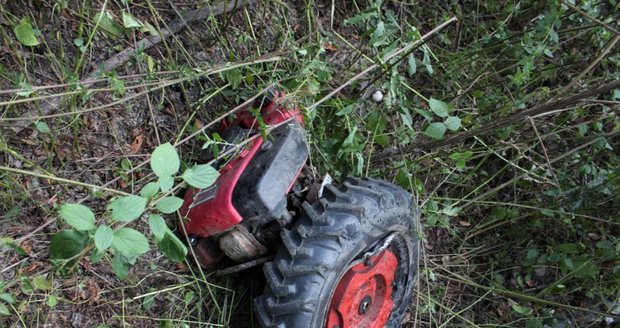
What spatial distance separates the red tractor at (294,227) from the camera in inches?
94.3

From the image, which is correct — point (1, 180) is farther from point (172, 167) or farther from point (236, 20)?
point (236, 20)

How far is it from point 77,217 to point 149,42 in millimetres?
1468

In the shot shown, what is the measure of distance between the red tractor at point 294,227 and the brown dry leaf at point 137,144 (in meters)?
0.39

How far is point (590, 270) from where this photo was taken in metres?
3.12

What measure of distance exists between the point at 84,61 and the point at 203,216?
90 centimetres

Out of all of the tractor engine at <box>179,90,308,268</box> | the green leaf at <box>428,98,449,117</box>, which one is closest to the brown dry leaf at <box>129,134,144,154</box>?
the tractor engine at <box>179,90,308,268</box>

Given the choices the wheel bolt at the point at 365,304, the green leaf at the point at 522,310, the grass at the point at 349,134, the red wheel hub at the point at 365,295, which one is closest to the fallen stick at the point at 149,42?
the grass at the point at 349,134

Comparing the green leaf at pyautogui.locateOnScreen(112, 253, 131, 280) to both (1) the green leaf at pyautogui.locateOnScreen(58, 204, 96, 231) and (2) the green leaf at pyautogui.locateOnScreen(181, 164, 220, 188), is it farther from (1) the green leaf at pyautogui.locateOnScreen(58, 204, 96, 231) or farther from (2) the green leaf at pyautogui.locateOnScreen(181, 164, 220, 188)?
(2) the green leaf at pyautogui.locateOnScreen(181, 164, 220, 188)

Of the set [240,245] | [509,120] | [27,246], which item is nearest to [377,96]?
A: [509,120]

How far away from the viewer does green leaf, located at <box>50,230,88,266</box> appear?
5.15 feet

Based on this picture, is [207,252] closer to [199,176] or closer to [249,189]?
[249,189]

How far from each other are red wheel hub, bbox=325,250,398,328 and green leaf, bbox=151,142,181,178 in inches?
47.9

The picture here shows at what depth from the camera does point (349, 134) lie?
2.85 m

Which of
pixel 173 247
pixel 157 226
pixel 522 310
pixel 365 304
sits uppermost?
pixel 157 226
